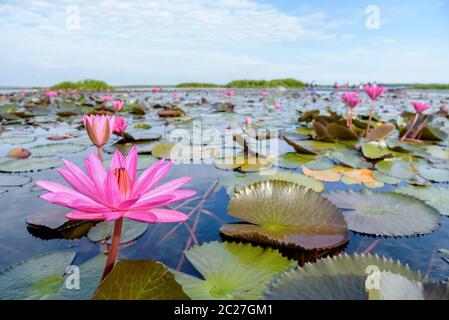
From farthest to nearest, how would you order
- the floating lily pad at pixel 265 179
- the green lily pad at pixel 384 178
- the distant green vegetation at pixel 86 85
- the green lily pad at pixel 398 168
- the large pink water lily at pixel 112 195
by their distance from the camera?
1. the distant green vegetation at pixel 86 85
2. the green lily pad at pixel 398 168
3. the green lily pad at pixel 384 178
4. the floating lily pad at pixel 265 179
5. the large pink water lily at pixel 112 195

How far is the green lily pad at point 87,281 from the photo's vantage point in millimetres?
864

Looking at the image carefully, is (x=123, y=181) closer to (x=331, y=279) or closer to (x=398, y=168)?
(x=331, y=279)

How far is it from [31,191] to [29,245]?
73cm

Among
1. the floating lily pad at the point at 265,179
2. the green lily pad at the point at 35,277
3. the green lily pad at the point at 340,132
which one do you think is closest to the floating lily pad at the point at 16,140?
the floating lily pad at the point at 265,179

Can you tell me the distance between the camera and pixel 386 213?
4.88 feet

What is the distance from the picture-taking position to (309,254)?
1.13m

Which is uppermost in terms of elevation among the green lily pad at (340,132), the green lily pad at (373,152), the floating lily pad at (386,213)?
the green lily pad at (340,132)

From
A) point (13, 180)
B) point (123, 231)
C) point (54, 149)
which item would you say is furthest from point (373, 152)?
point (54, 149)

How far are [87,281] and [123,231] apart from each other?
381 millimetres

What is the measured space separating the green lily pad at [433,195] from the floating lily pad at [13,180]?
8.01 feet

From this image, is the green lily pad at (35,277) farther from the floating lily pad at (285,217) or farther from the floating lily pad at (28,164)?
the floating lily pad at (28,164)

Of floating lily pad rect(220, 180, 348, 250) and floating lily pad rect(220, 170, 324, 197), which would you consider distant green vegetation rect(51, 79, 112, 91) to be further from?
floating lily pad rect(220, 180, 348, 250)
